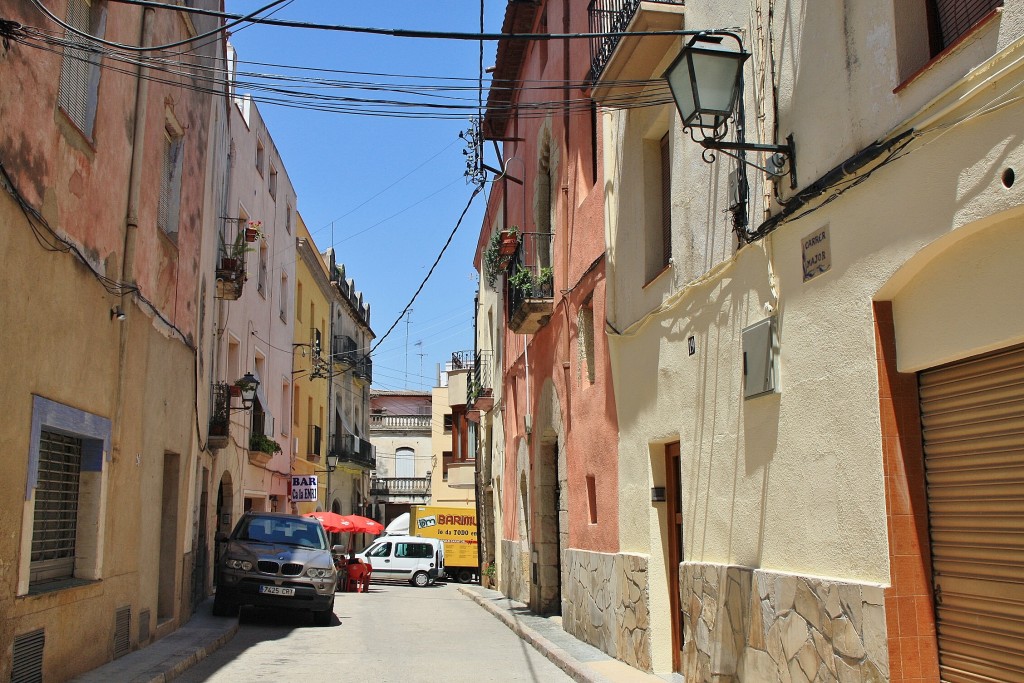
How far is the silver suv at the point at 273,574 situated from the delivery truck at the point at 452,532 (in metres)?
20.1

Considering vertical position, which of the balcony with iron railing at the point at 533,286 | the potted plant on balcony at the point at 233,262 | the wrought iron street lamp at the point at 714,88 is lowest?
the wrought iron street lamp at the point at 714,88

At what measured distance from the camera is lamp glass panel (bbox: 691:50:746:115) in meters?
7.20

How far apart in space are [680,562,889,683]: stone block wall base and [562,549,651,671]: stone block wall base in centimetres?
142

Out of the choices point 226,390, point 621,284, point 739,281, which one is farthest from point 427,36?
point 226,390

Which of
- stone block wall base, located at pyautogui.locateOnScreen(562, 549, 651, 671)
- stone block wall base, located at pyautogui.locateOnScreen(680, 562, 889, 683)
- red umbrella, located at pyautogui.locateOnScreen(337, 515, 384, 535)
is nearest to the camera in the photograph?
stone block wall base, located at pyautogui.locateOnScreen(680, 562, 889, 683)

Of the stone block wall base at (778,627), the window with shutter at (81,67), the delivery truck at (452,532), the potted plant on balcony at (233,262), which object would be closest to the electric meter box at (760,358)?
the stone block wall base at (778,627)

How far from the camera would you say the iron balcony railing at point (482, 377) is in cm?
2740

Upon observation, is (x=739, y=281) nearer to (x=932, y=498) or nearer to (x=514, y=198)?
(x=932, y=498)

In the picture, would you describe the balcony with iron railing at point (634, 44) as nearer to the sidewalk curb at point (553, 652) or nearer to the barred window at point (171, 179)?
the sidewalk curb at point (553, 652)

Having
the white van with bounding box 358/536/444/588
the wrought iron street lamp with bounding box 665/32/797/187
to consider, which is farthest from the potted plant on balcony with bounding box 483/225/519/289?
the white van with bounding box 358/536/444/588

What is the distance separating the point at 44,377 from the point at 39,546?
1.73m

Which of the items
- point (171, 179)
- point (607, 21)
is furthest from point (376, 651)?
point (607, 21)

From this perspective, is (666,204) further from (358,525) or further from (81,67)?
(358,525)

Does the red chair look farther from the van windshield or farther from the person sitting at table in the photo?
the van windshield
